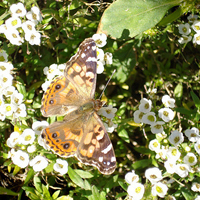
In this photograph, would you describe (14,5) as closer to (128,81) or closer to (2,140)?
(2,140)

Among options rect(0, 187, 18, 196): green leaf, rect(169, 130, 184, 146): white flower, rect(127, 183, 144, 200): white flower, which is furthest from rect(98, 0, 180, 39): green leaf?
rect(0, 187, 18, 196): green leaf

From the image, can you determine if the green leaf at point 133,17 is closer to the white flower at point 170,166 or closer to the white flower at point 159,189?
the white flower at point 170,166

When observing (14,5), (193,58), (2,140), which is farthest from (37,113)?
(193,58)

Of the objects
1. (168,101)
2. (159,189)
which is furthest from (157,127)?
(159,189)

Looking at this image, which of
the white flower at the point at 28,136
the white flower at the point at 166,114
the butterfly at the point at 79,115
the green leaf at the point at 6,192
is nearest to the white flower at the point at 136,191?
the butterfly at the point at 79,115

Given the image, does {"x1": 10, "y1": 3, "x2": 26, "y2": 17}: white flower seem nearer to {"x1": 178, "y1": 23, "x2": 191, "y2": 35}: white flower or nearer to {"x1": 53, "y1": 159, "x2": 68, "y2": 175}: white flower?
{"x1": 53, "y1": 159, "x2": 68, "y2": 175}: white flower

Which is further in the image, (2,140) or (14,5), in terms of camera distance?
(2,140)
